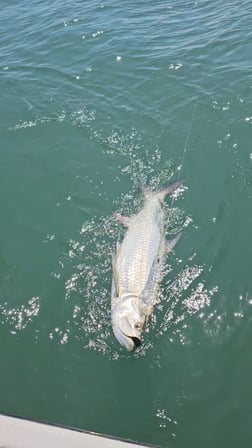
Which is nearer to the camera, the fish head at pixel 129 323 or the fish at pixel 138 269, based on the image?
the fish head at pixel 129 323

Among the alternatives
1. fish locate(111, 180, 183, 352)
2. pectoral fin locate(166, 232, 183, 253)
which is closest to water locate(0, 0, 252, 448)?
pectoral fin locate(166, 232, 183, 253)

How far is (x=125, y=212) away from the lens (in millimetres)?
9000

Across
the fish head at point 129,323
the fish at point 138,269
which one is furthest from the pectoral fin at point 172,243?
the fish head at point 129,323

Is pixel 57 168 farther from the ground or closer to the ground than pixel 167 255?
farther from the ground

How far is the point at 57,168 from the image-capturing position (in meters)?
10.3

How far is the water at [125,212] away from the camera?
21.5ft

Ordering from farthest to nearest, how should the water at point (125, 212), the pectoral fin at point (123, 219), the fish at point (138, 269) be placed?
the pectoral fin at point (123, 219), the fish at point (138, 269), the water at point (125, 212)

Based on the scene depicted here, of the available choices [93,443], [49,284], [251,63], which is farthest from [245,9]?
[93,443]

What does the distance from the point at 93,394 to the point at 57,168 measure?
5.31m

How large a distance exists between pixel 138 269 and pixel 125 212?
1860 mm

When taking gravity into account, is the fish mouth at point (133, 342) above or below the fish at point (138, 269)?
below

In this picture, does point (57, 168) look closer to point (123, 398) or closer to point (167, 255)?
point (167, 255)

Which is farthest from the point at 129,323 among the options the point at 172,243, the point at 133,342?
the point at 172,243

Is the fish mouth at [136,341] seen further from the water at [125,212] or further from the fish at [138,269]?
the water at [125,212]
